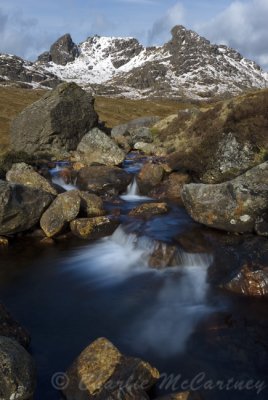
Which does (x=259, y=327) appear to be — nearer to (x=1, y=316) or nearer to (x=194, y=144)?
(x=1, y=316)

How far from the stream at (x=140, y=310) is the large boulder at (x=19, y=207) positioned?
2.18ft

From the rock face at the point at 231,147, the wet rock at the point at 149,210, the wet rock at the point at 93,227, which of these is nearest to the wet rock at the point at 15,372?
the wet rock at the point at 93,227

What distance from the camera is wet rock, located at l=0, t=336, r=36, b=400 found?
6.72 meters

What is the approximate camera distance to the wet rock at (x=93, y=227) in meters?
16.3

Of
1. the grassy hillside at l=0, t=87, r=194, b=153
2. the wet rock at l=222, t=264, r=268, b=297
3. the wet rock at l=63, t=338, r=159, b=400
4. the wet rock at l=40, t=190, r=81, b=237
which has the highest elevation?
the grassy hillside at l=0, t=87, r=194, b=153

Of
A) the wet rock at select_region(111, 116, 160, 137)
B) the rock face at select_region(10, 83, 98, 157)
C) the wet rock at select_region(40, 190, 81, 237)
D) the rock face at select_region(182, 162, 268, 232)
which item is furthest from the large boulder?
the wet rock at select_region(111, 116, 160, 137)

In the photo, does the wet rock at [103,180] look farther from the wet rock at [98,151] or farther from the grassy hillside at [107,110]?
the grassy hillside at [107,110]

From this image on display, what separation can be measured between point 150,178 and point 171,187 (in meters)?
1.54

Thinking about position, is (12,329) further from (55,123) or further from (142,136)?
(142,136)

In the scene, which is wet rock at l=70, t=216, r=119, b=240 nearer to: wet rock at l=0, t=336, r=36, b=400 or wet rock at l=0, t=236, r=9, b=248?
wet rock at l=0, t=236, r=9, b=248

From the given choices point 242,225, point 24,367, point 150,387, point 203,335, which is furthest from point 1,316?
point 242,225

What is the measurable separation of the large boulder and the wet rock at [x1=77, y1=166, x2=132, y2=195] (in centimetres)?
498

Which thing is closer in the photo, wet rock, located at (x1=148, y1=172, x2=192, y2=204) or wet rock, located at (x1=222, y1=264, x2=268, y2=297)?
wet rock, located at (x1=222, y1=264, x2=268, y2=297)

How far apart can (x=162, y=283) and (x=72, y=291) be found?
2639 millimetres
